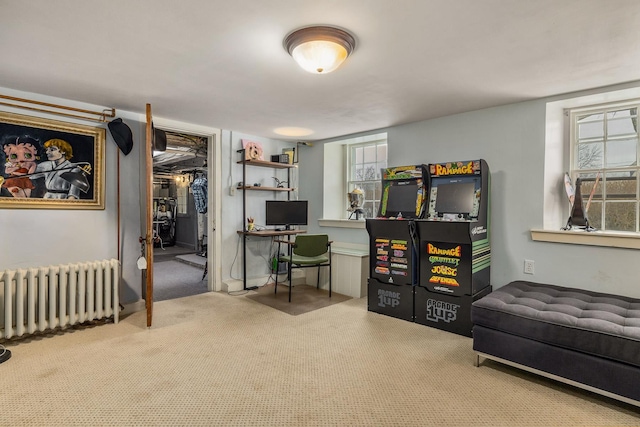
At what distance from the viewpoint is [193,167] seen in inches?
336

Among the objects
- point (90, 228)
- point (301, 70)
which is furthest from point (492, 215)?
point (90, 228)

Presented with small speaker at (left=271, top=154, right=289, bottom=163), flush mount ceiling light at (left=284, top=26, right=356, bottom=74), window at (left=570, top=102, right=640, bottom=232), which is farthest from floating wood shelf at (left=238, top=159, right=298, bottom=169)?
window at (left=570, top=102, right=640, bottom=232)

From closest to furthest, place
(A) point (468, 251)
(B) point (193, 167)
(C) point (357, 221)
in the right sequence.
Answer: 1. (A) point (468, 251)
2. (C) point (357, 221)
3. (B) point (193, 167)

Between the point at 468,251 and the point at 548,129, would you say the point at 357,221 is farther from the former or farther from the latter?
the point at 548,129

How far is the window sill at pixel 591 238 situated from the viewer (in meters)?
2.69

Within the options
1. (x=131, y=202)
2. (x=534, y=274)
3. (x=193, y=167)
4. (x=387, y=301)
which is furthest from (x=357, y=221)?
(x=193, y=167)

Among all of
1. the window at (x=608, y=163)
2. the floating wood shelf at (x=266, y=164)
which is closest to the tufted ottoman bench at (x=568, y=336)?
the window at (x=608, y=163)

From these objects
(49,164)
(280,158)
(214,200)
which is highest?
(280,158)

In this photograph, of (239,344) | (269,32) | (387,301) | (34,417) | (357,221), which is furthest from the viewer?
(357,221)

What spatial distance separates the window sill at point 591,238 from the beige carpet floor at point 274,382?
4.06 ft

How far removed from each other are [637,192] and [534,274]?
1.07 meters

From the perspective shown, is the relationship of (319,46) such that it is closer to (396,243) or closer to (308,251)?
(396,243)

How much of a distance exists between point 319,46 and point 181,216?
8.91 m

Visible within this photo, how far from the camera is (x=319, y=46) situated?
78.8 inches
